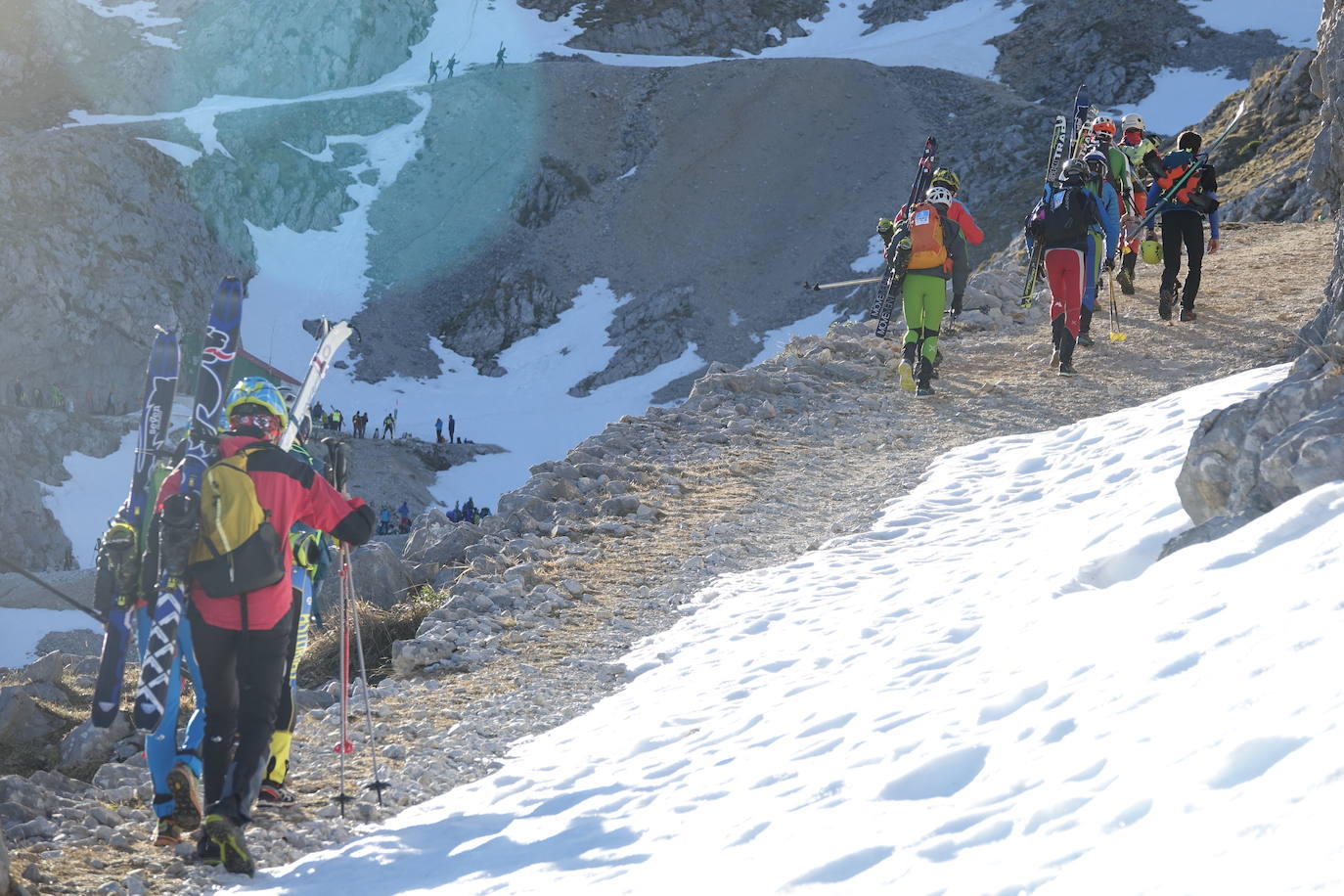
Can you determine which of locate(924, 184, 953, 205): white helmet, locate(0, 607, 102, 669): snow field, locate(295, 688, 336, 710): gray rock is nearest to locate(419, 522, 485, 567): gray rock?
locate(295, 688, 336, 710): gray rock

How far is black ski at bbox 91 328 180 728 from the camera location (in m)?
5.72

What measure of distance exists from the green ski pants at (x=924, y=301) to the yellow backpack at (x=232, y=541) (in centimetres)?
904

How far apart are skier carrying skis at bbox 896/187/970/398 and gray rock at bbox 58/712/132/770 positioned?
896 cm

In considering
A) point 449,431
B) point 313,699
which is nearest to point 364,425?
point 449,431

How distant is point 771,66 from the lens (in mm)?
69125

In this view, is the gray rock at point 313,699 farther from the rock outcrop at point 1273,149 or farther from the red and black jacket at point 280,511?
the rock outcrop at point 1273,149

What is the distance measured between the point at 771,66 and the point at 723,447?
60.4 meters

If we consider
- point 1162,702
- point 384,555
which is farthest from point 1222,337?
point 1162,702

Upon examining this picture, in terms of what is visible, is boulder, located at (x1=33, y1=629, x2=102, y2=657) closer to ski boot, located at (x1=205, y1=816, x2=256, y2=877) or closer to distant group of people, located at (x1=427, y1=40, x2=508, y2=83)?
ski boot, located at (x1=205, y1=816, x2=256, y2=877)

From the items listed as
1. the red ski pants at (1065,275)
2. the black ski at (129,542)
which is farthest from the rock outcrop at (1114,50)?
the black ski at (129,542)

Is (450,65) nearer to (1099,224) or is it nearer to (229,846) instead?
(1099,224)

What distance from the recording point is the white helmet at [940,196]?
1329 centimetres

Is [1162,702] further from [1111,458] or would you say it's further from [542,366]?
[542,366]

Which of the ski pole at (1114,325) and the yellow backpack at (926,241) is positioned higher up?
the yellow backpack at (926,241)
